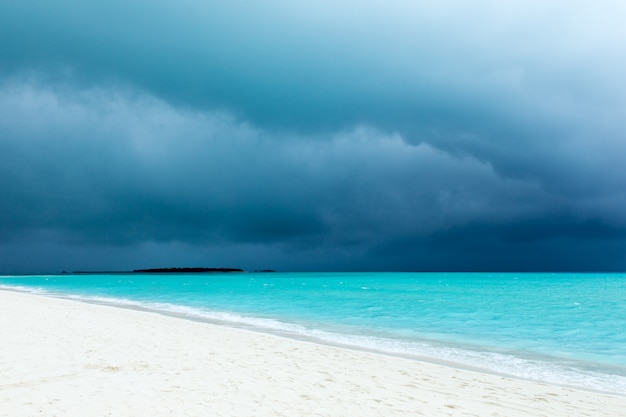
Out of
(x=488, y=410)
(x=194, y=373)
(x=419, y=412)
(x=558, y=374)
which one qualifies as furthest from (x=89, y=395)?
(x=558, y=374)

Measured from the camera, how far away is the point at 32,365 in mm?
11055

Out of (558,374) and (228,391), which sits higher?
(228,391)

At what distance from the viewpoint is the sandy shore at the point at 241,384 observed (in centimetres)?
805

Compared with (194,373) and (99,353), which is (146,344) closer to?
(99,353)

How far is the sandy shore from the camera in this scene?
26.4 feet

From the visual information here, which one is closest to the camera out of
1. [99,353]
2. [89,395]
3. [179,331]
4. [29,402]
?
[29,402]

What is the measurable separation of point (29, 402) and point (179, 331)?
36.9 feet

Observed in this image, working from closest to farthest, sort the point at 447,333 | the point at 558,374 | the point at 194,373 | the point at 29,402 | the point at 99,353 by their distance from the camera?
the point at 29,402 < the point at 194,373 < the point at 99,353 < the point at 558,374 < the point at 447,333

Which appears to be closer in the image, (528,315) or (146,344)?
(146,344)

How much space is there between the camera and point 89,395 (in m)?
8.48

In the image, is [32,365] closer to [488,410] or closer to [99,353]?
[99,353]

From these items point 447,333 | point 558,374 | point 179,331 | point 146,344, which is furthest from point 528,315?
point 146,344

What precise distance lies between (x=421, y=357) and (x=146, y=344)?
9.83 m

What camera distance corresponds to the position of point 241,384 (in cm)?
983
